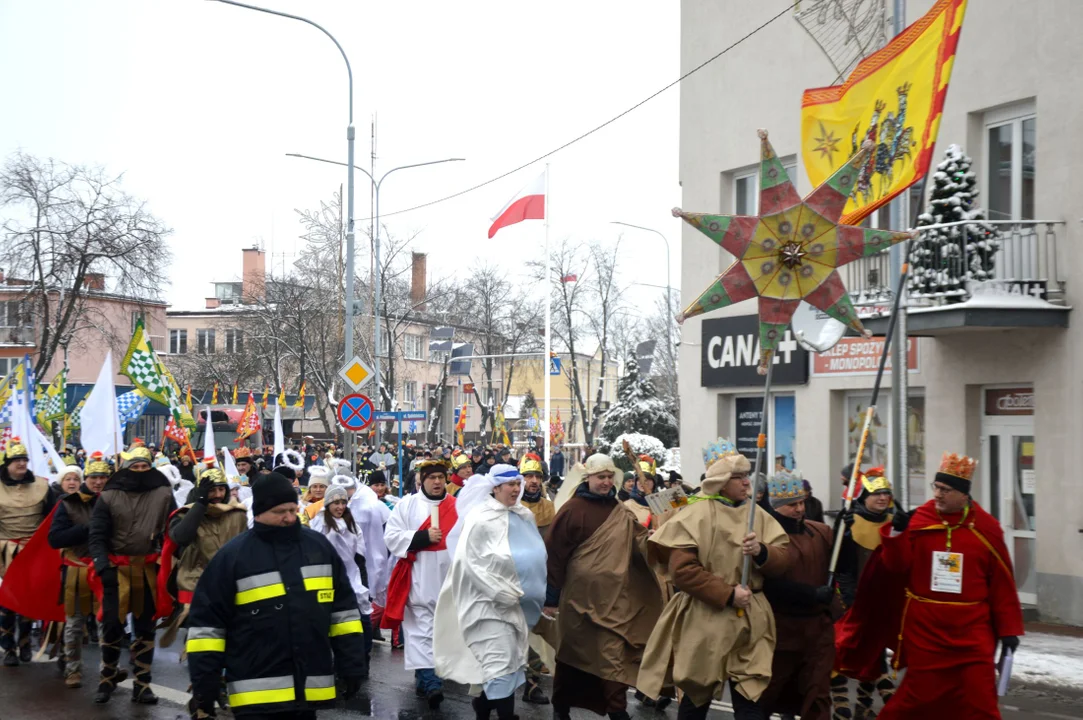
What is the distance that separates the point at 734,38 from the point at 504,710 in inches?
563

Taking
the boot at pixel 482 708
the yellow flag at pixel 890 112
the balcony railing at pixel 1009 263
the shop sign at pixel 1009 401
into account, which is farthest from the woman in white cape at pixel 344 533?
the shop sign at pixel 1009 401

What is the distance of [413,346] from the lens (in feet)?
271

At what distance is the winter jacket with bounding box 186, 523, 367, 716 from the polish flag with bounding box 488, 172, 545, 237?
24.0 meters

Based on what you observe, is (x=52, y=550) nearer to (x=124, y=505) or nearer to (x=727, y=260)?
(x=124, y=505)

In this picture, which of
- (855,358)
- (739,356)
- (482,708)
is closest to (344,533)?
(482,708)

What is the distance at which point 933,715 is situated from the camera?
270 inches

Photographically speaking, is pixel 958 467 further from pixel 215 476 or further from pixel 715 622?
pixel 215 476

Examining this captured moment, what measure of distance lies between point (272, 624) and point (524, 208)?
24.9 metres

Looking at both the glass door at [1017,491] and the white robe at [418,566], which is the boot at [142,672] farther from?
the glass door at [1017,491]

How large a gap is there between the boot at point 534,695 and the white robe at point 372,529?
1.88m

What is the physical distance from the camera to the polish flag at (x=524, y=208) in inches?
1176

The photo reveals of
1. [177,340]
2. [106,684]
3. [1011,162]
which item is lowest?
[106,684]

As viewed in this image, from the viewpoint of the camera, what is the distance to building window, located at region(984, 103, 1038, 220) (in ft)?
49.6

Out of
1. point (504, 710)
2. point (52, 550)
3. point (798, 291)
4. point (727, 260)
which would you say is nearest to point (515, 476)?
point (504, 710)
